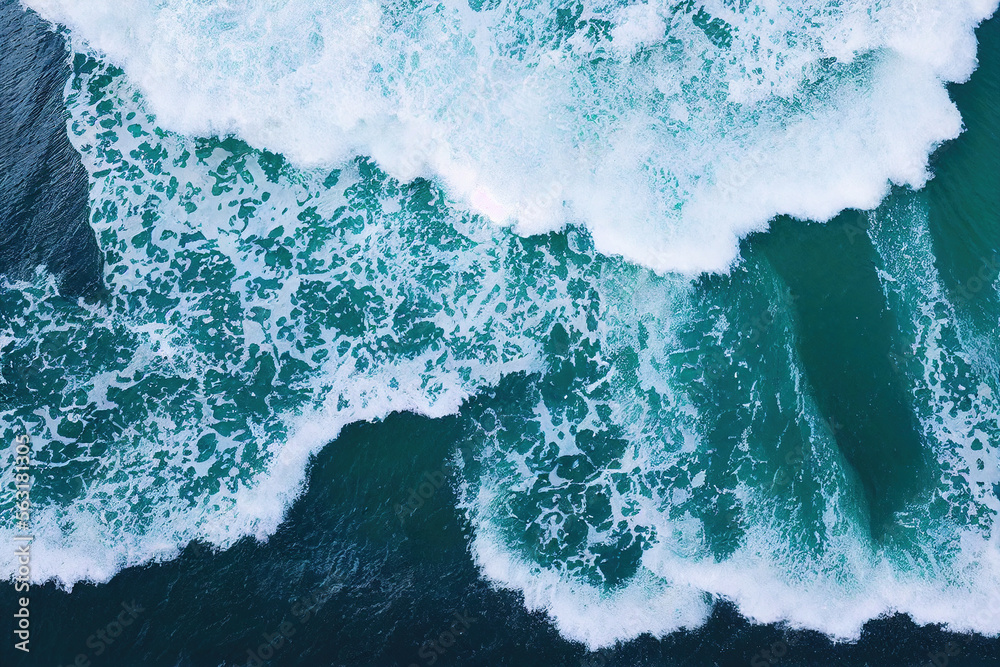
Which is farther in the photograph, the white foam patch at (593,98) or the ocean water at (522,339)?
the white foam patch at (593,98)

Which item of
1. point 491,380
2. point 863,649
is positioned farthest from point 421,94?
point 863,649

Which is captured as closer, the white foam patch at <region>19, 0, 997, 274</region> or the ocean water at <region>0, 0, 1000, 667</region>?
the ocean water at <region>0, 0, 1000, 667</region>

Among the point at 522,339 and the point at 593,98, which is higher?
the point at 593,98

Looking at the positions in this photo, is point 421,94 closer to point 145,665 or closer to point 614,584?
point 614,584

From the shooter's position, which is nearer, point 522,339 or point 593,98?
point 522,339
